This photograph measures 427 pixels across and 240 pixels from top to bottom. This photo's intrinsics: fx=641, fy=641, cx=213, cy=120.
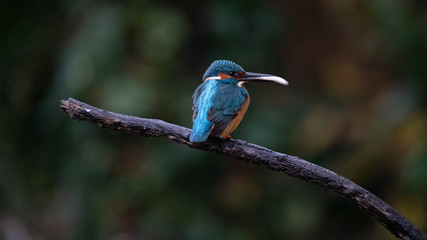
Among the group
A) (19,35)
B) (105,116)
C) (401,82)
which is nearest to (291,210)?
(401,82)

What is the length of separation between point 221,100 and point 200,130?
325 millimetres

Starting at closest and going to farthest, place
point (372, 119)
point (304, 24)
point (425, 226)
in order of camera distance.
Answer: point (425, 226)
point (372, 119)
point (304, 24)

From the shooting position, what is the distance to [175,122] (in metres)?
4.61

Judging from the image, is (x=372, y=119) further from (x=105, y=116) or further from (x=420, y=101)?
(x=105, y=116)

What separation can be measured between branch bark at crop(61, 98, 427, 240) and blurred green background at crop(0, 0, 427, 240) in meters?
1.81

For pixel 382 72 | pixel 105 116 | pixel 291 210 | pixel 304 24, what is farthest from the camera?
pixel 304 24

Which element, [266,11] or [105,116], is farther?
[266,11]

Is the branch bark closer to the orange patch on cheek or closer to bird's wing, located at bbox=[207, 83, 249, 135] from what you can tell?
bird's wing, located at bbox=[207, 83, 249, 135]

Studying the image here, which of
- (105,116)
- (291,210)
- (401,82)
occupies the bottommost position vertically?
(291,210)

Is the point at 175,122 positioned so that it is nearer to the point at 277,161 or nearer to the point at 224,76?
the point at 224,76

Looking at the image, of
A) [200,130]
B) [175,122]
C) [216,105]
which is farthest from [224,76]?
[175,122]

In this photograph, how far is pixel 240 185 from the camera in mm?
5180

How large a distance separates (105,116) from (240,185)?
287 cm

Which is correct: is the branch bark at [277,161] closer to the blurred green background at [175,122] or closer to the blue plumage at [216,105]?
the blue plumage at [216,105]
